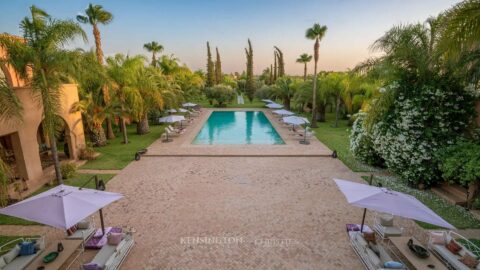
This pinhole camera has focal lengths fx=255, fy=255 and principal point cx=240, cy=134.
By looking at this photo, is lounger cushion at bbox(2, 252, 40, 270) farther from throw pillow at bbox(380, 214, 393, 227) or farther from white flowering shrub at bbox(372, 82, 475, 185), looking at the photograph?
white flowering shrub at bbox(372, 82, 475, 185)

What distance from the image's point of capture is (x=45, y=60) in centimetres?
958

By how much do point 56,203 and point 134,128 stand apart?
2046 cm

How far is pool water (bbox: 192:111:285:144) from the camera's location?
20.1 m

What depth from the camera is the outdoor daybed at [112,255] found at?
18.0 ft

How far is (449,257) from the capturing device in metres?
5.76

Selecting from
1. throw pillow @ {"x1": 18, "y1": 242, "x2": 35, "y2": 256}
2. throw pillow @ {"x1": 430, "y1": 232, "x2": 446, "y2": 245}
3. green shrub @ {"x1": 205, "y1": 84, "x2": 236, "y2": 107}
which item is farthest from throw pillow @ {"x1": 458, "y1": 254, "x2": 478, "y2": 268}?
green shrub @ {"x1": 205, "y1": 84, "x2": 236, "y2": 107}

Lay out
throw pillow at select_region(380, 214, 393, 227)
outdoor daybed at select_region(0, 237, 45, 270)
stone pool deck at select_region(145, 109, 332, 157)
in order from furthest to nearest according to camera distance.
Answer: stone pool deck at select_region(145, 109, 332, 157)
throw pillow at select_region(380, 214, 393, 227)
outdoor daybed at select_region(0, 237, 45, 270)

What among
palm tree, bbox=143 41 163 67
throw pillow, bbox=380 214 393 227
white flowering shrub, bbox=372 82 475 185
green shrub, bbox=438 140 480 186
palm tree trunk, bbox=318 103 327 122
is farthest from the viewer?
palm tree, bbox=143 41 163 67

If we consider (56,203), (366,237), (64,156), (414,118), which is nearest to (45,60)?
(56,203)

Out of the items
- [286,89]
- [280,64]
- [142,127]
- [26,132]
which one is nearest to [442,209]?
[26,132]

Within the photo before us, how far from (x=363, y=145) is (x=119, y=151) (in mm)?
14519

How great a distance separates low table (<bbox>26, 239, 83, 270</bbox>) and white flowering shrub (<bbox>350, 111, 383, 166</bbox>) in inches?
495

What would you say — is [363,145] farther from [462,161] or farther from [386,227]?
[386,227]

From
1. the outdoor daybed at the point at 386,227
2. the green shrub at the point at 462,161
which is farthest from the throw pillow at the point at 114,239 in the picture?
the green shrub at the point at 462,161
